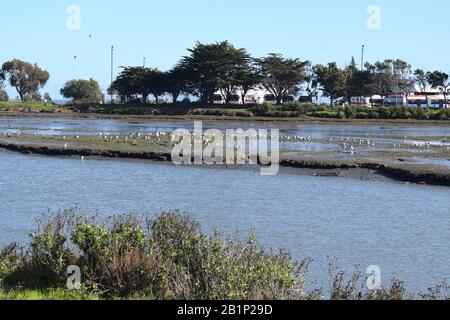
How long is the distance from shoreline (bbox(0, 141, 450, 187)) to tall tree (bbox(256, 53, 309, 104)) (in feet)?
224

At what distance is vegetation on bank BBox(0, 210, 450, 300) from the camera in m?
→ 12.2

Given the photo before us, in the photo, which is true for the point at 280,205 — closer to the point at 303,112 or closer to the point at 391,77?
the point at 303,112

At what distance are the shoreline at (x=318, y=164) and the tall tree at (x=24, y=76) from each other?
342ft

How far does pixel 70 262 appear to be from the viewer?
13984 mm

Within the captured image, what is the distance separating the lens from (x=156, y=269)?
13273 mm

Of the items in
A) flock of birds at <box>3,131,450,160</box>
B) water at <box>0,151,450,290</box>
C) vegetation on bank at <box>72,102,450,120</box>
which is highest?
vegetation on bank at <box>72,102,450,120</box>

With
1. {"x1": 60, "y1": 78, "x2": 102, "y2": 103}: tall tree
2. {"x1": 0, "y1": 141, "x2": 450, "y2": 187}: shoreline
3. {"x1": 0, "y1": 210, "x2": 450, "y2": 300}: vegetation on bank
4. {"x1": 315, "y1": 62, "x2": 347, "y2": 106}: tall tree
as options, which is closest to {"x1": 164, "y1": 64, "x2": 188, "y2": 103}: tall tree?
{"x1": 315, "y1": 62, "x2": 347, "y2": 106}: tall tree

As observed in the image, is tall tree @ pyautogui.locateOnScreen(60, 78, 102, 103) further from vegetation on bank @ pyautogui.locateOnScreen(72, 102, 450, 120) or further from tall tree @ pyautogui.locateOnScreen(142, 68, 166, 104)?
vegetation on bank @ pyautogui.locateOnScreen(72, 102, 450, 120)

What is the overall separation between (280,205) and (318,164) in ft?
38.4

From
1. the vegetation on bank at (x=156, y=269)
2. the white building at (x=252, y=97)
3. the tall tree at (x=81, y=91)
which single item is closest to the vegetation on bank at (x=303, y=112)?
the white building at (x=252, y=97)

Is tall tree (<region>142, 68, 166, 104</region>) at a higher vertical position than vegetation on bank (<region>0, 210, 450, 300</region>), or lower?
higher

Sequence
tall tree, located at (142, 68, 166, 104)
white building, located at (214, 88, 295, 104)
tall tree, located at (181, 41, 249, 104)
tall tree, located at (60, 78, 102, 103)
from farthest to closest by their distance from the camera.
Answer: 1. tall tree, located at (60, 78, 102, 103)
2. white building, located at (214, 88, 295, 104)
3. tall tree, located at (142, 68, 166, 104)
4. tall tree, located at (181, 41, 249, 104)
